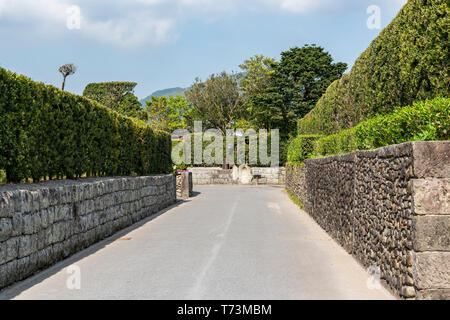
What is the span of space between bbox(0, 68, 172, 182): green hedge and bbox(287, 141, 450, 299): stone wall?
6.19 m

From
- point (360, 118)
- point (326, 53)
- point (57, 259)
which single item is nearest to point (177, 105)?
point (326, 53)

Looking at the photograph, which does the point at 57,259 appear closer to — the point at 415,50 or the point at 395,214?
the point at 395,214

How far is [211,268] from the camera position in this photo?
7.09 m

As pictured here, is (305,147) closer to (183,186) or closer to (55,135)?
(183,186)

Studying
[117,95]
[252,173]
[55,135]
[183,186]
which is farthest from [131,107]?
[55,135]

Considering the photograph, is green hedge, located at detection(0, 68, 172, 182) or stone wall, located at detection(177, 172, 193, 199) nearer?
green hedge, located at detection(0, 68, 172, 182)

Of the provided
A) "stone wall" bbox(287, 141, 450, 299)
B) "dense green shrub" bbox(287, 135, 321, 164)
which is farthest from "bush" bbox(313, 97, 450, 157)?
"dense green shrub" bbox(287, 135, 321, 164)

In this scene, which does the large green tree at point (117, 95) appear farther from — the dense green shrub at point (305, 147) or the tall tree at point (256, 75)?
the dense green shrub at point (305, 147)

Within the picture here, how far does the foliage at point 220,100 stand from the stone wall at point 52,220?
48.8 meters

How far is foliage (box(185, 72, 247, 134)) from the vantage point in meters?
60.2

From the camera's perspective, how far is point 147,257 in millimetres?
8102

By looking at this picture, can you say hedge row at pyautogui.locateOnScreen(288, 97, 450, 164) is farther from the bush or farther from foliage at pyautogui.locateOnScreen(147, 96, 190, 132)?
foliage at pyautogui.locateOnScreen(147, 96, 190, 132)

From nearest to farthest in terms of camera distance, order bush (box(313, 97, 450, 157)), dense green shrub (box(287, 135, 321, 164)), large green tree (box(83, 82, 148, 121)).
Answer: bush (box(313, 97, 450, 157)) → dense green shrub (box(287, 135, 321, 164)) → large green tree (box(83, 82, 148, 121))
